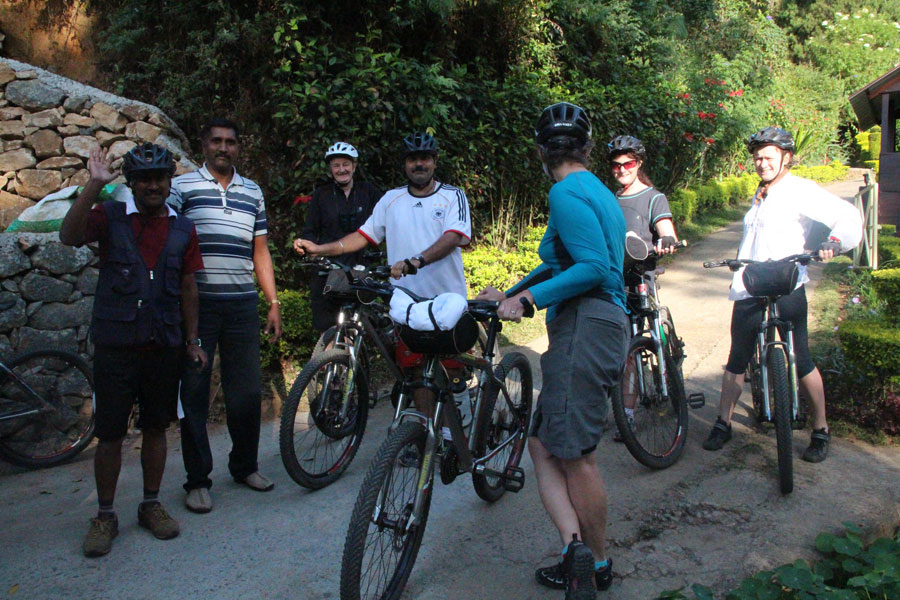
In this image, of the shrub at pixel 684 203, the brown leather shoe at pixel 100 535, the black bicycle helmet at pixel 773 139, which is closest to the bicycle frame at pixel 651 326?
the black bicycle helmet at pixel 773 139

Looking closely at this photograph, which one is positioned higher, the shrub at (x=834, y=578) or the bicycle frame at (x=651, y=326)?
the bicycle frame at (x=651, y=326)

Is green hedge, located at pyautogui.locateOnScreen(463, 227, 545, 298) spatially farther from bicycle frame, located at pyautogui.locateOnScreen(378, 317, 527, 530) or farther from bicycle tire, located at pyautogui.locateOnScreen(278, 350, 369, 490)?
bicycle frame, located at pyautogui.locateOnScreen(378, 317, 527, 530)

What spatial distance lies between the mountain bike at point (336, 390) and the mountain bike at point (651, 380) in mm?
1517

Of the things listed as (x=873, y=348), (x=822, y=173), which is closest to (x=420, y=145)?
(x=873, y=348)

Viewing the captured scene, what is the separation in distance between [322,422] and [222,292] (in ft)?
3.02

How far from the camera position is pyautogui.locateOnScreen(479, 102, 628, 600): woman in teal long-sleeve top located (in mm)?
2939

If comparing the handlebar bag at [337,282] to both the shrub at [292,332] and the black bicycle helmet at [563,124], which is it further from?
the shrub at [292,332]

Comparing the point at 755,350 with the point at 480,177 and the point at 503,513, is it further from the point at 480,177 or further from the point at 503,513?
the point at 480,177

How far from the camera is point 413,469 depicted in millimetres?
3143

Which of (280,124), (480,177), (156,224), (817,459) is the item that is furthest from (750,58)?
(156,224)

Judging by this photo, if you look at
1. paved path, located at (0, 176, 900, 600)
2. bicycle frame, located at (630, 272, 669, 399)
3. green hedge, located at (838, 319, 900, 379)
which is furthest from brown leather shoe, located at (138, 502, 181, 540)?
green hedge, located at (838, 319, 900, 379)

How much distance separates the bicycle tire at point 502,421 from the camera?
3.85 metres

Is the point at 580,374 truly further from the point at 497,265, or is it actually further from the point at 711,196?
the point at 711,196

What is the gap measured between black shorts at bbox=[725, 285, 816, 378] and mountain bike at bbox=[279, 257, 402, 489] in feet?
7.16
